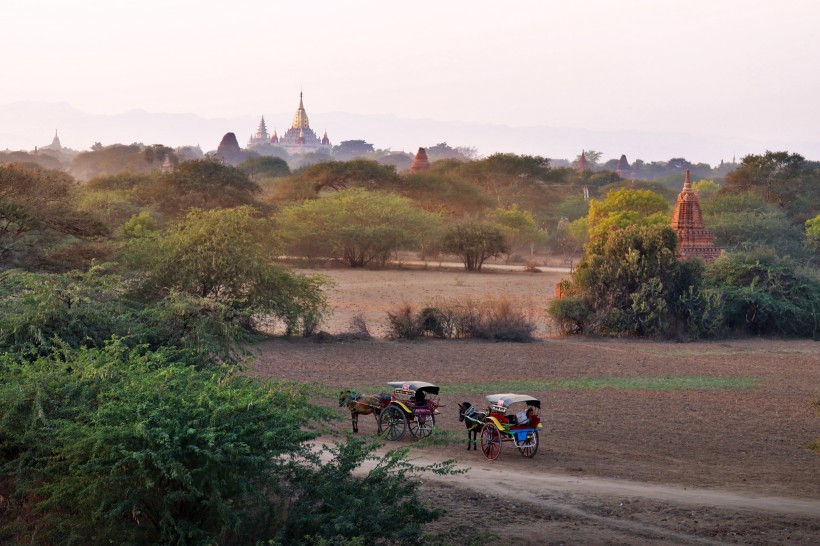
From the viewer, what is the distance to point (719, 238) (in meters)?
45.4

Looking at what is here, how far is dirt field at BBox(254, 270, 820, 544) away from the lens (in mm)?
8680

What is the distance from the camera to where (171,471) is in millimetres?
6566

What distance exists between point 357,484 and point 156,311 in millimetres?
5165

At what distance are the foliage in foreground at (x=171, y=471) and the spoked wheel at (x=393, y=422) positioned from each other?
3.60 metres

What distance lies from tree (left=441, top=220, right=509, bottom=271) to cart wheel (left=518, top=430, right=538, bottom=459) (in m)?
30.7

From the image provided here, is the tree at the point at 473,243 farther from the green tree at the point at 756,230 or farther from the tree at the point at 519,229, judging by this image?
the green tree at the point at 756,230

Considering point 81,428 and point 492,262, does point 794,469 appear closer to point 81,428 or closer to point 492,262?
point 81,428

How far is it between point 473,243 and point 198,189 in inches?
554

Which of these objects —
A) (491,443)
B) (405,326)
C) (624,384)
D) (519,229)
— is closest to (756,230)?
(519,229)

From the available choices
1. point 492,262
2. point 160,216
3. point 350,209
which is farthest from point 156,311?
point 492,262

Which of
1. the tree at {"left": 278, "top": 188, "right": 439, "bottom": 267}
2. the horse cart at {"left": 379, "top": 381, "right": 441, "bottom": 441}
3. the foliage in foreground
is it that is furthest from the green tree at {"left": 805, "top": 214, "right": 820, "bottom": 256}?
the foliage in foreground

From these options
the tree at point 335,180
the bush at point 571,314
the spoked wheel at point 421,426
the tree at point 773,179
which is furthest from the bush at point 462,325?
A: the tree at point 773,179

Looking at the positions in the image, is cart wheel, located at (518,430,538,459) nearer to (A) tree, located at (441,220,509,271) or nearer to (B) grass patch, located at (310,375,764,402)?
(B) grass patch, located at (310,375,764,402)

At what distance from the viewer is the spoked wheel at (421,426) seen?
11692 millimetres
